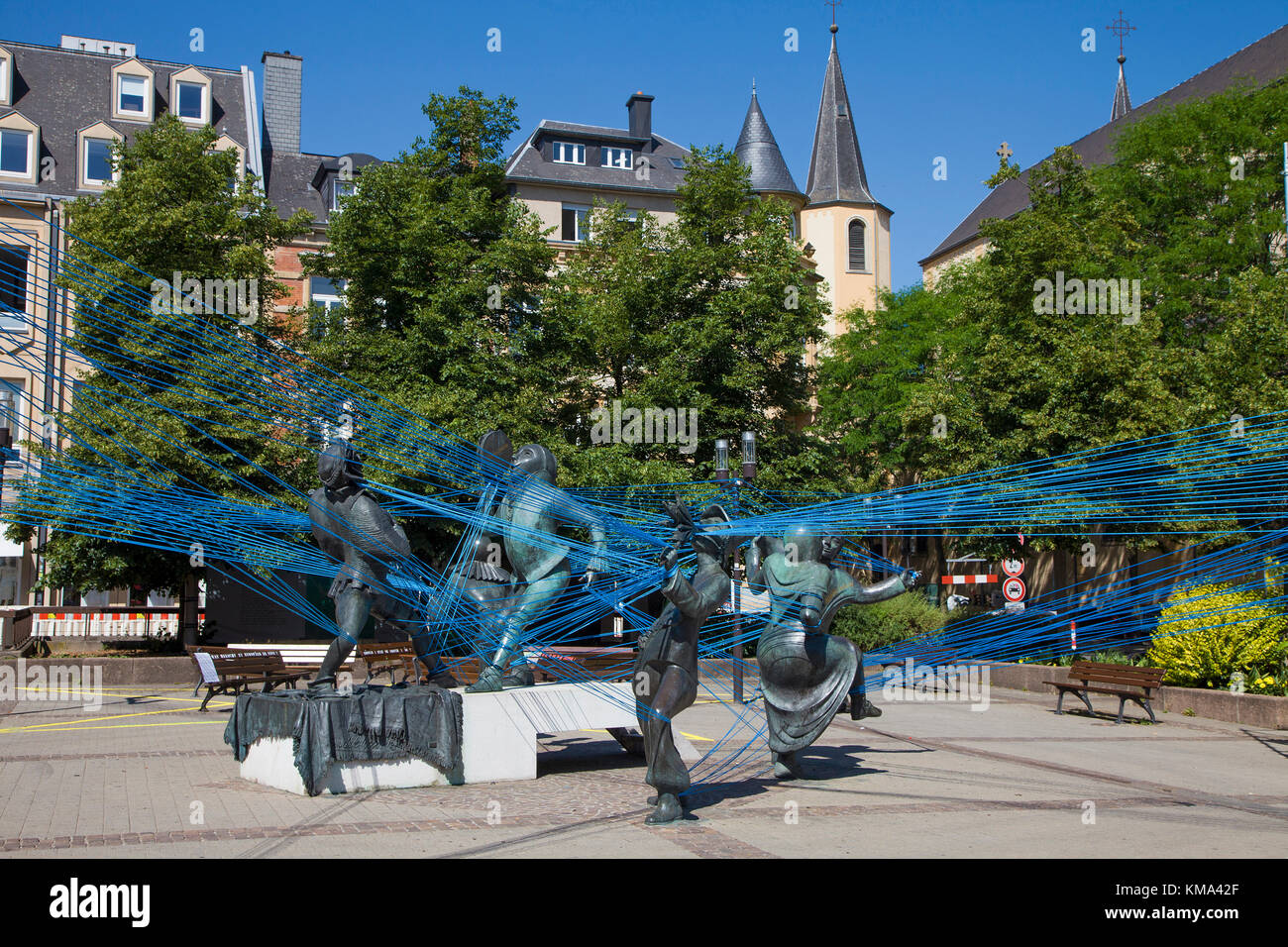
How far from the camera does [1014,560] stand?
74.2ft

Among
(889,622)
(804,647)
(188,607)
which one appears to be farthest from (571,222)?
(804,647)

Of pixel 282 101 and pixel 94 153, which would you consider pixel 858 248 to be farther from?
pixel 94 153

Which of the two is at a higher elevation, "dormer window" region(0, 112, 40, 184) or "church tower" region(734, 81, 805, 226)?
"church tower" region(734, 81, 805, 226)

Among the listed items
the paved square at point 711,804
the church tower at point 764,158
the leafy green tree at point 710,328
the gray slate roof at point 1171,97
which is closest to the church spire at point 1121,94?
the gray slate roof at point 1171,97

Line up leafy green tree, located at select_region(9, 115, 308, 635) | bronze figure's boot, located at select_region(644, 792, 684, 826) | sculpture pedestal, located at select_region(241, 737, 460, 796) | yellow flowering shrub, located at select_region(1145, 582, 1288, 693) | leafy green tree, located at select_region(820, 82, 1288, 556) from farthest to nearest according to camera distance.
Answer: leafy green tree, located at select_region(9, 115, 308, 635) → leafy green tree, located at select_region(820, 82, 1288, 556) → yellow flowering shrub, located at select_region(1145, 582, 1288, 693) → sculpture pedestal, located at select_region(241, 737, 460, 796) → bronze figure's boot, located at select_region(644, 792, 684, 826)

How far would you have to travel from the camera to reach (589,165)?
4431 centimetres

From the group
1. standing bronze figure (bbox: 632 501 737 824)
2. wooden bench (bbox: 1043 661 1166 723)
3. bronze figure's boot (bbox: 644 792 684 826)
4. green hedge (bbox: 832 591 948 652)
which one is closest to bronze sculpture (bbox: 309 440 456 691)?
standing bronze figure (bbox: 632 501 737 824)

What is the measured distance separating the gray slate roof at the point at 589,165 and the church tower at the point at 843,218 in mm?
8533

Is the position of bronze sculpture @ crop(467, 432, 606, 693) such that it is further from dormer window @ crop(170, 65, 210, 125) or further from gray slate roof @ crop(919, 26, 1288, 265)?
dormer window @ crop(170, 65, 210, 125)

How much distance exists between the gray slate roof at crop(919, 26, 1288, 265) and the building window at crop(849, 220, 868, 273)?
18.8 ft

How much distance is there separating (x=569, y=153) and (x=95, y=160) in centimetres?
1770

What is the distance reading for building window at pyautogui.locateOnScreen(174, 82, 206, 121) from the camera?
38.2 meters

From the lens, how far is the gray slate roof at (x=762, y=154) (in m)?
48.8
